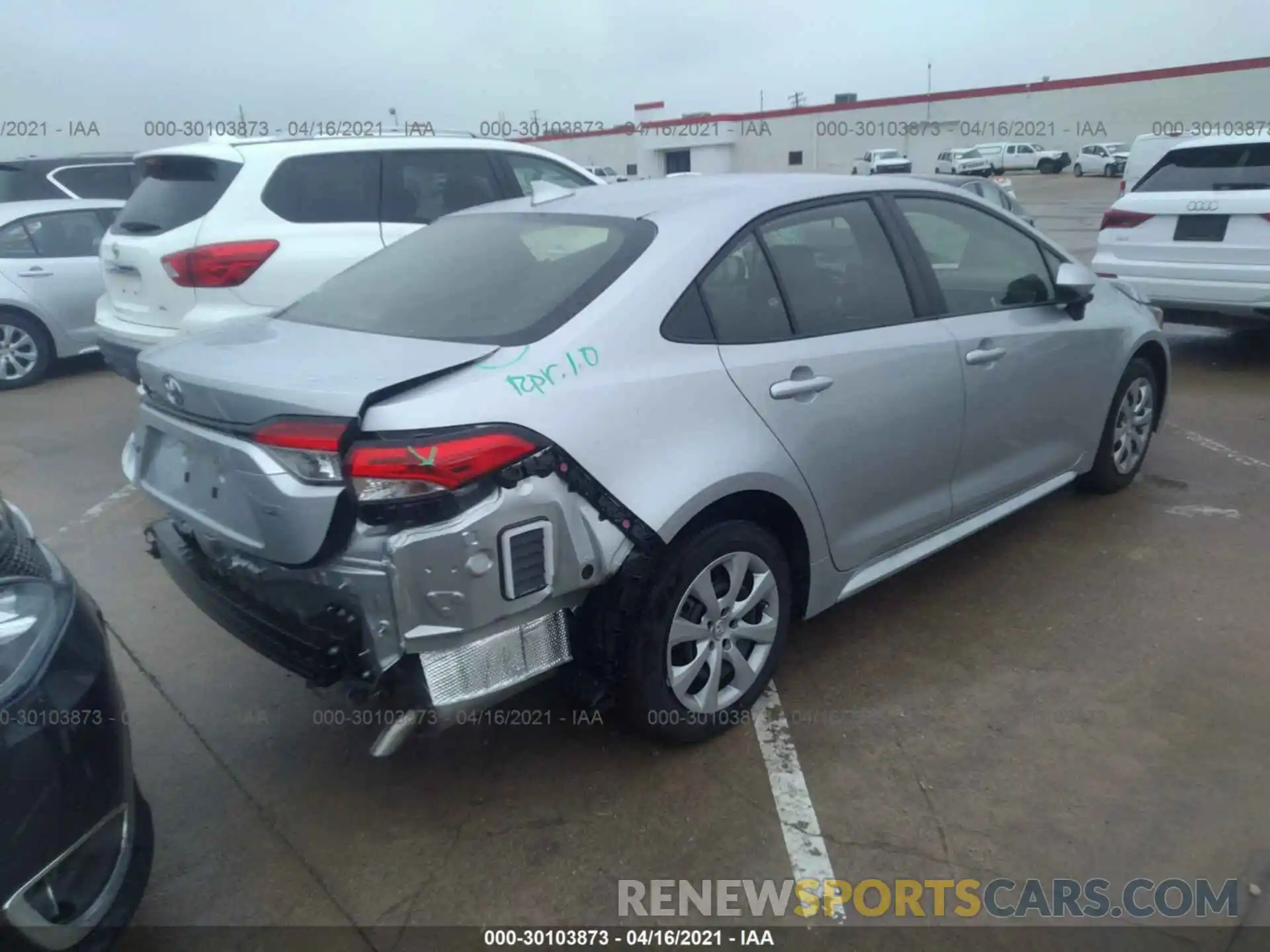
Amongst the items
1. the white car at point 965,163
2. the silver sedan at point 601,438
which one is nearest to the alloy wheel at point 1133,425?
the silver sedan at point 601,438

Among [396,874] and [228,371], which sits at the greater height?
[228,371]

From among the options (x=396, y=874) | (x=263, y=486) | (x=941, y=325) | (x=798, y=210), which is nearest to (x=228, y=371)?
(x=263, y=486)

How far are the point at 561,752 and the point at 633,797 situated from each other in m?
0.33

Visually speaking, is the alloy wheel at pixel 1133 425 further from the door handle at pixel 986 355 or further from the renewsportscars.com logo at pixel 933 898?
the renewsportscars.com logo at pixel 933 898

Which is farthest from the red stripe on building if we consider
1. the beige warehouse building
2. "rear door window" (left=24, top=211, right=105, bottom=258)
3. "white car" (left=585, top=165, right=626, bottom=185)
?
"rear door window" (left=24, top=211, right=105, bottom=258)

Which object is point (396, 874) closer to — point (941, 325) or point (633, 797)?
point (633, 797)

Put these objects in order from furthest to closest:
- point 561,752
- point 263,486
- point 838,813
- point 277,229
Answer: point 277,229, point 561,752, point 838,813, point 263,486

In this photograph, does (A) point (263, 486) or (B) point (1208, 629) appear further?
(B) point (1208, 629)

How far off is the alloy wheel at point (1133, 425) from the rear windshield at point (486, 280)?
2994 millimetres

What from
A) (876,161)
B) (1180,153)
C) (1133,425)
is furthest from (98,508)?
(876,161)

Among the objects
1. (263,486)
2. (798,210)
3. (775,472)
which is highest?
(798,210)

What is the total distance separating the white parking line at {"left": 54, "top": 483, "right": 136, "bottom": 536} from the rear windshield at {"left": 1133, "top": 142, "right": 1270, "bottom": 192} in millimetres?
7598

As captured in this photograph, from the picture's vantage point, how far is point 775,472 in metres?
2.85

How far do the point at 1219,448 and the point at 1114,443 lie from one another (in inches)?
59.5
